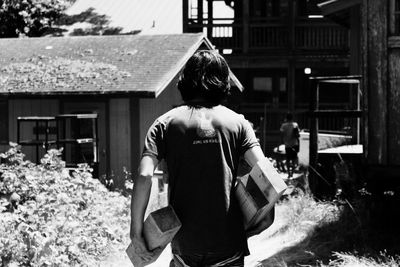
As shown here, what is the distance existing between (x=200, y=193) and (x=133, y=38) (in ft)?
50.1

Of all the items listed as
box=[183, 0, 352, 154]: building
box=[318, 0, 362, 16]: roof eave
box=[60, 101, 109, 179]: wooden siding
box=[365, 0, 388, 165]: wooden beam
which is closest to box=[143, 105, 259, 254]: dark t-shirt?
box=[365, 0, 388, 165]: wooden beam

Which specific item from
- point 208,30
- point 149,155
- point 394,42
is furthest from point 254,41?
point 149,155

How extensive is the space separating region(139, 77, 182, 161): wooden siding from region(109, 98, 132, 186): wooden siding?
1.03 feet

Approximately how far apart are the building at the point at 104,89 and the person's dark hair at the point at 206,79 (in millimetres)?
11072

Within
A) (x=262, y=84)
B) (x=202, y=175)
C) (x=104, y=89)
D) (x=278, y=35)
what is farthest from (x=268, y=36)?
(x=202, y=175)

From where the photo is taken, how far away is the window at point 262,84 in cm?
2592

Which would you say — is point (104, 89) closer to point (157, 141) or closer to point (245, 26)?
point (245, 26)

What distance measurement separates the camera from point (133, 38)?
18.7 metres

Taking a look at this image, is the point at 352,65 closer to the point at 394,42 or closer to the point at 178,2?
the point at 394,42

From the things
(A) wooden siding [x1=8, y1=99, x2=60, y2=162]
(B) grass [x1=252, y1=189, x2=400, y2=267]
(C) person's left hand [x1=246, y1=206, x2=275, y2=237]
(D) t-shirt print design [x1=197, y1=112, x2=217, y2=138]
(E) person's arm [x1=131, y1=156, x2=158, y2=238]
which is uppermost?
(D) t-shirt print design [x1=197, y1=112, x2=217, y2=138]

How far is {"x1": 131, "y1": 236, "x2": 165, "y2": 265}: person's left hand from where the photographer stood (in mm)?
3803

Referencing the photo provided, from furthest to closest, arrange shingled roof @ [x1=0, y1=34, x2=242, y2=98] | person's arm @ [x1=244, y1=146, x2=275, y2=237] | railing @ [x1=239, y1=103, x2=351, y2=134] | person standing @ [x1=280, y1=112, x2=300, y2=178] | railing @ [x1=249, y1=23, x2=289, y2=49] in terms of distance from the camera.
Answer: railing @ [x1=249, y1=23, x2=289, y2=49], railing @ [x1=239, y1=103, x2=351, y2=134], person standing @ [x1=280, y1=112, x2=300, y2=178], shingled roof @ [x1=0, y1=34, x2=242, y2=98], person's arm @ [x1=244, y1=146, x2=275, y2=237]

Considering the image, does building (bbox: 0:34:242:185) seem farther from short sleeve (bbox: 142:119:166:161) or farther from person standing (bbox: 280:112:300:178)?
short sleeve (bbox: 142:119:166:161)

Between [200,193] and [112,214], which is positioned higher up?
[200,193]
